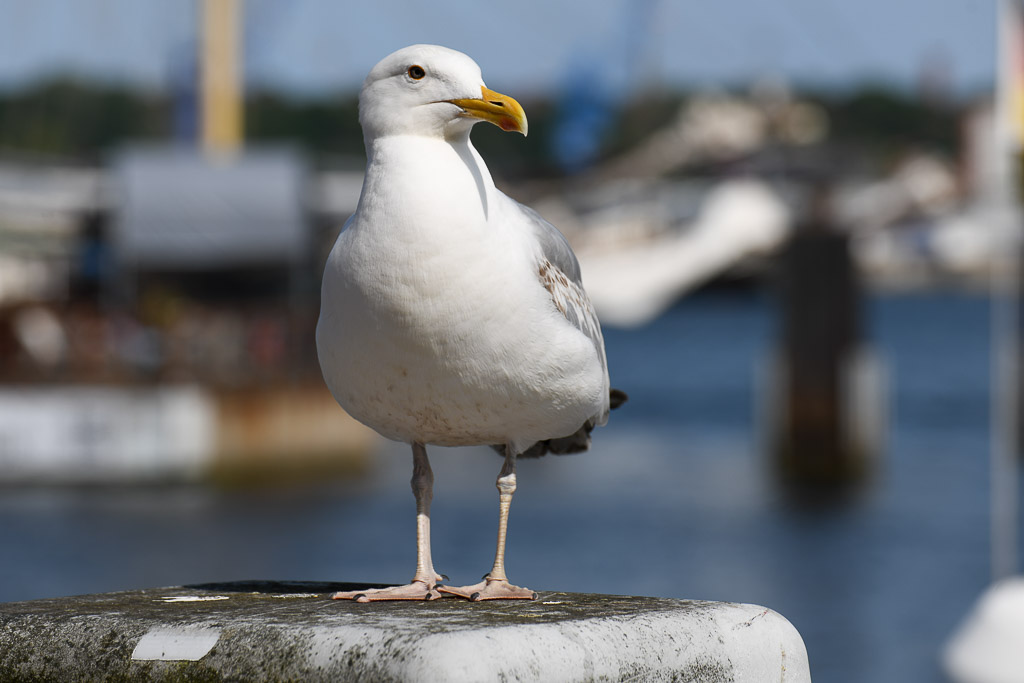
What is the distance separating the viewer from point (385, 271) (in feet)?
14.4

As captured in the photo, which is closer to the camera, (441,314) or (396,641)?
(396,641)

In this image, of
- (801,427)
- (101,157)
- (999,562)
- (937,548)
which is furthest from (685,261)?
(999,562)

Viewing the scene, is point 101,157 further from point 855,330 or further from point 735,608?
point 735,608

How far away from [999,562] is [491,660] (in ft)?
57.0

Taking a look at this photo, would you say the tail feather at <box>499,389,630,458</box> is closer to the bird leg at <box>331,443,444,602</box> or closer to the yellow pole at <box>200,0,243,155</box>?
the bird leg at <box>331,443,444,602</box>

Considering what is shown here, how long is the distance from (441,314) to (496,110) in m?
0.66

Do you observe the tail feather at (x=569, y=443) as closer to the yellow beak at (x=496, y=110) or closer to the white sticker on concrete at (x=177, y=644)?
the yellow beak at (x=496, y=110)

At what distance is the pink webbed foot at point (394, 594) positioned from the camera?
14.9ft

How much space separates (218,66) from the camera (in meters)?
38.2

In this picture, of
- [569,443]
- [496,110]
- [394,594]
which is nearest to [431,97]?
[496,110]

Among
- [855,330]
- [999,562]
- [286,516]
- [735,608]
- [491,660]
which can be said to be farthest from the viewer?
[855,330]

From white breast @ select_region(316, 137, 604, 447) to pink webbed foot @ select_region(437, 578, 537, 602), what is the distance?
0.49 metres

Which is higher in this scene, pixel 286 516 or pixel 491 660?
pixel 491 660

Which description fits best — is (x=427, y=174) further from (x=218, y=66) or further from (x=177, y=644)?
(x=218, y=66)
